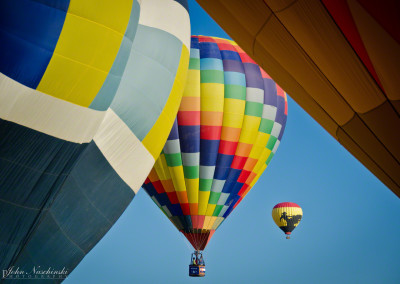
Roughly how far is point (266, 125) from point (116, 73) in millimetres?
7475

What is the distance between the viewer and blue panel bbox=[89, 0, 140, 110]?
4.47 metres

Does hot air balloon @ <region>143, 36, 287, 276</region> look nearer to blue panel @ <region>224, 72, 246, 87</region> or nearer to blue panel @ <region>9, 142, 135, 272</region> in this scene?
blue panel @ <region>224, 72, 246, 87</region>

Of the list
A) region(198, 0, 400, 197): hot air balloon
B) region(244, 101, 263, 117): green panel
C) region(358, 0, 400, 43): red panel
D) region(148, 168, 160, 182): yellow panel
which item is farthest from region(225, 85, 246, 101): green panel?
region(358, 0, 400, 43): red panel

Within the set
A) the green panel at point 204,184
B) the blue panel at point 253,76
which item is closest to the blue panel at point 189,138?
the green panel at point 204,184

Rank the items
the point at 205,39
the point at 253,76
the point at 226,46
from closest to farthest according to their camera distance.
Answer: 1. the point at 253,76
2. the point at 226,46
3. the point at 205,39

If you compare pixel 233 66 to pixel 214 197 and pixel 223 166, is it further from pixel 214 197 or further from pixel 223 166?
pixel 214 197

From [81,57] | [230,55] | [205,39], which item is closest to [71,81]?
[81,57]

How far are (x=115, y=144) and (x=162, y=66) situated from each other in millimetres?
1397

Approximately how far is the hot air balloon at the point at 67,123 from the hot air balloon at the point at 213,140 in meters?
5.27

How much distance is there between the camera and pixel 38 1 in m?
4.10

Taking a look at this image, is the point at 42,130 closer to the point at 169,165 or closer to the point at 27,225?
the point at 27,225

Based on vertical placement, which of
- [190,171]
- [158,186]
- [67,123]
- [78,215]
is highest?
[190,171]

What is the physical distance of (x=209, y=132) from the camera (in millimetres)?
10648

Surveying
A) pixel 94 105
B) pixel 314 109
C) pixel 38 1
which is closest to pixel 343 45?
pixel 314 109
